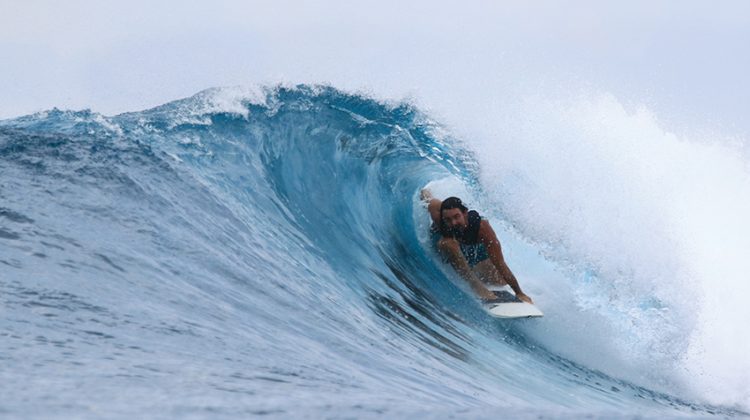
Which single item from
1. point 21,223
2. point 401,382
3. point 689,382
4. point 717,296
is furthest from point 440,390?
point 717,296

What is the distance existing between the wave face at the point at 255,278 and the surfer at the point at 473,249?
0.26 meters

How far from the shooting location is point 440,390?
13.4ft

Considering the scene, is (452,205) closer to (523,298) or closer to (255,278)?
(523,298)

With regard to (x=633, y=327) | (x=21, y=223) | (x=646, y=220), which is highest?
(x=646, y=220)

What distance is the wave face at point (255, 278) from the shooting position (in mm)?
3062

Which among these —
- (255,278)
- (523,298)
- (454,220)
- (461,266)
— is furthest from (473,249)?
(255,278)

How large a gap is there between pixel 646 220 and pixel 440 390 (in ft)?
20.8

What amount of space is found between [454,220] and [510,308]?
0.98m

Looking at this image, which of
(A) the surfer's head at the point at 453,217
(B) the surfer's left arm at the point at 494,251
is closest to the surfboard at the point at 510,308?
(B) the surfer's left arm at the point at 494,251

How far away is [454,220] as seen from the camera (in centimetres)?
760

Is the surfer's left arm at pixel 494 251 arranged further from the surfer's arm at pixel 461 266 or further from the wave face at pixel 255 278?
the wave face at pixel 255 278

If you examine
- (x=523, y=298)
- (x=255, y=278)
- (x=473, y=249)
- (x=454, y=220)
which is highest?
(x=454, y=220)

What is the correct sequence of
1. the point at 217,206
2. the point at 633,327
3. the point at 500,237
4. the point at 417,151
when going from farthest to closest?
the point at 417,151, the point at 500,237, the point at 633,327, the point at 217,206

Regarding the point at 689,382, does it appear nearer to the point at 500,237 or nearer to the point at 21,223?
the point at 500,237
